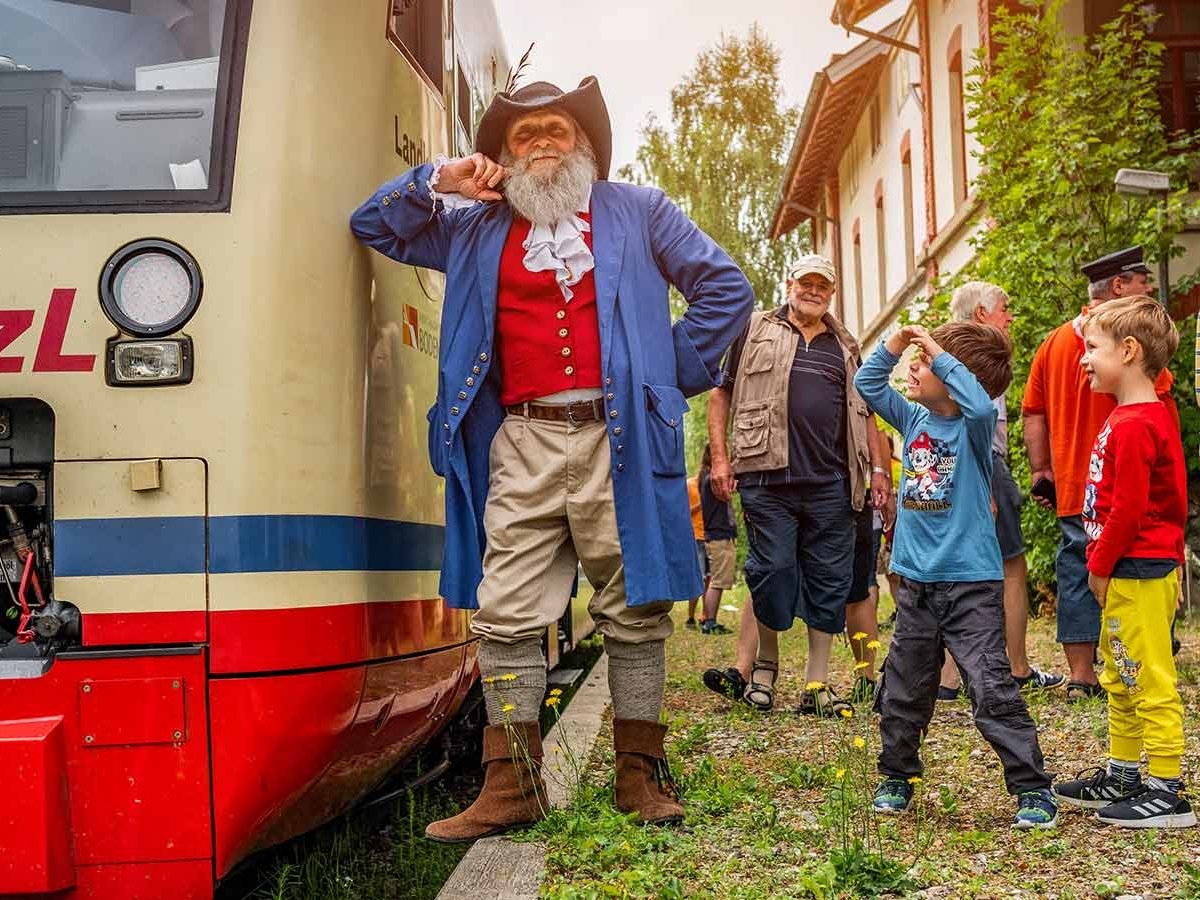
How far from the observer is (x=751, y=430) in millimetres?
6312

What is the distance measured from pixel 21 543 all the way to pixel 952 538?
2.43m

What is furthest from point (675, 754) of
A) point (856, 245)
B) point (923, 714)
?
point (856, 245)

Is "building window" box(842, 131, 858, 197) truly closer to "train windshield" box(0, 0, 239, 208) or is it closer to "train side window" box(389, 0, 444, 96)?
"train side window" box(389, 0, 444, 96)

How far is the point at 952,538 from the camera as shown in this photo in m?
4.20

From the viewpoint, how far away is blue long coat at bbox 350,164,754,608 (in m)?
3.87

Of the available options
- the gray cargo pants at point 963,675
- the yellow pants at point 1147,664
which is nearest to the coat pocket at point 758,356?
the gray cargo pants at point 963,675

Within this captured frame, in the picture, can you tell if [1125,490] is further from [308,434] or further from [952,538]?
[308,434]

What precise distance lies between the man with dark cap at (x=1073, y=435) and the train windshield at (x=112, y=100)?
3575 mm

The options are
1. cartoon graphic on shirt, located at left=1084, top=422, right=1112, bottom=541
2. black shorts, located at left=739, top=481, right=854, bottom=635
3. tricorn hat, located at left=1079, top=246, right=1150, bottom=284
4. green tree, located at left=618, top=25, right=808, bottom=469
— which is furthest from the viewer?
green tree, located at left=618, top=25, right=808, bottom=469

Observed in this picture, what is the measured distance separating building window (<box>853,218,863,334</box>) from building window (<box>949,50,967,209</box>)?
326 inches

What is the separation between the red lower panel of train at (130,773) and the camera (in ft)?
9.83

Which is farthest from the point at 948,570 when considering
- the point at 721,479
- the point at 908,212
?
the point at 908,212

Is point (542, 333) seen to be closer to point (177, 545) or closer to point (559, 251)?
point (559, 251)

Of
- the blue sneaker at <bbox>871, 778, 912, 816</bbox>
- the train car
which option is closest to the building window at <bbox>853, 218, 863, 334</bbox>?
the blue sneaker at <bbox>871, 778, 912, 816</bbox>
